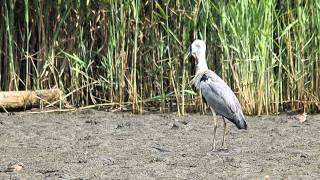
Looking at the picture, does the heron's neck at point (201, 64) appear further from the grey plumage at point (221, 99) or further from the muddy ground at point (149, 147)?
the muddy ground at point (149, 147)

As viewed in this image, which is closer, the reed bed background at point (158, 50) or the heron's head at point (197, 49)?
the heron's head at point (197, 49)

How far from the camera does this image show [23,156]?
6.10 meters

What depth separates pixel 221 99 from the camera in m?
6.38

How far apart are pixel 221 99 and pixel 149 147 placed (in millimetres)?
693

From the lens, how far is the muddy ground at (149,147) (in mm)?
5348

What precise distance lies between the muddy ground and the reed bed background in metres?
0.32

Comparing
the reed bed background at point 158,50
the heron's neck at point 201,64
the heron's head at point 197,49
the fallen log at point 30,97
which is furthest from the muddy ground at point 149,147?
the heron's head at point 197,49

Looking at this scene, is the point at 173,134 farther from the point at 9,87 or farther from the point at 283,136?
the point at 9,87

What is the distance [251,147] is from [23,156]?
1791mm

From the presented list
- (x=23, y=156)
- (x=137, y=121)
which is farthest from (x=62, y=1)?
(x=23, y=156)

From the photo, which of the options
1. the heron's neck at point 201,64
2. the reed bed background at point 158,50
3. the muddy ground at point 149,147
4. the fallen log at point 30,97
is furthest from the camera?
the fallen log at point 30,97

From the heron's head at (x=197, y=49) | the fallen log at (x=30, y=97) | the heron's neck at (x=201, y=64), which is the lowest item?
the fallen log at (x=30, y=97)

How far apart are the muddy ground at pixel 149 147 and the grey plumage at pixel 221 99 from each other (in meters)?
0.25

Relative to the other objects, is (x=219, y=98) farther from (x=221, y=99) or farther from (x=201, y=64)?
(x=201, y=64)
